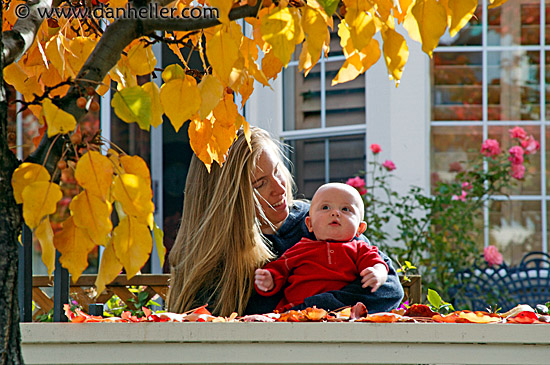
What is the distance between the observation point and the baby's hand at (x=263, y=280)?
2109mm

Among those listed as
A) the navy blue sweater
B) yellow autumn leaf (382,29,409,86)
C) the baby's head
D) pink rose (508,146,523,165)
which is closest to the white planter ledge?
yellow autumn leaf (382,29,409,86)

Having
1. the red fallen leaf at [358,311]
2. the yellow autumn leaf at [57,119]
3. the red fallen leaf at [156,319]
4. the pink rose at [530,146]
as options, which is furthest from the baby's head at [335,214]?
the pink rose at [530,146]

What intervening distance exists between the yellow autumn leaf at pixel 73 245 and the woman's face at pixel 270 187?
56.0 inches

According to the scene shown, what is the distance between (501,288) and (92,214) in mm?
3340

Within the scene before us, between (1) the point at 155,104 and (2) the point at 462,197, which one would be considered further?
(2) the point at 462,197

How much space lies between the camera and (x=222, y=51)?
98 centimetres

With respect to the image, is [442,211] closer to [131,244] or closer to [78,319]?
[78,319]

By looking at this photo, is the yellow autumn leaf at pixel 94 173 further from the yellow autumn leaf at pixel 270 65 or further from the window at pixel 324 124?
the window at pixel 324 124

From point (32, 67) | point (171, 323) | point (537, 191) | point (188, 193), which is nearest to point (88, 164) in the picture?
point (171, 323)

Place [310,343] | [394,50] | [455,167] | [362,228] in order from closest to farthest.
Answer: [394,50]
[310,343]
[362,228]
[455,167]

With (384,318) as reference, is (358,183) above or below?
above

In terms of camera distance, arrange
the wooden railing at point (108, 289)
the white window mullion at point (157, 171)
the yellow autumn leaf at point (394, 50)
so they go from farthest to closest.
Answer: the white window mullion at point (157, 171) < the wooden railing at point (108, 289) < the yellow autumn leaf at point (394, 50)

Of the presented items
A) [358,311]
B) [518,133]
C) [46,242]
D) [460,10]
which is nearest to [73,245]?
[46,242]

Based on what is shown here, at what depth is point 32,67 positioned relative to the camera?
1.43 metres
